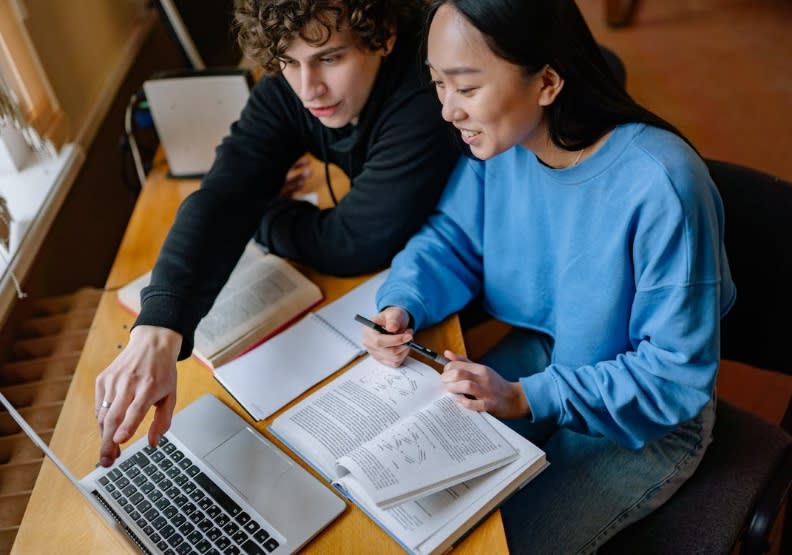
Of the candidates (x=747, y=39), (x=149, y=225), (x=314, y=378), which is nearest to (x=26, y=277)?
(x=149, y=225)

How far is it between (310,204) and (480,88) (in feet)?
1.80

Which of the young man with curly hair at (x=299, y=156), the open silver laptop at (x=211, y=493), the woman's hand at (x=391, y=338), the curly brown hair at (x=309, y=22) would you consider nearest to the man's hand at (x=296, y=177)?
the young man with curly hair at (x=299, y=156)

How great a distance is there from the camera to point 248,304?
4.07 ft

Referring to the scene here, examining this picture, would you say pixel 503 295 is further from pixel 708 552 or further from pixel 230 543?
pixel 230 543

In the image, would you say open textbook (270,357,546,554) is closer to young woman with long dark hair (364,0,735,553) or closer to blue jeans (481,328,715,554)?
young woman with long dark hair (364,0,735,553)

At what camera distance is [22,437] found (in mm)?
1190

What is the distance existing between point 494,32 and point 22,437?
100 cm

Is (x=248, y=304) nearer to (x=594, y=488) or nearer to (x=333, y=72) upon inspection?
(x=333, y=72)

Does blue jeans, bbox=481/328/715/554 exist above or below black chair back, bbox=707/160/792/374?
below

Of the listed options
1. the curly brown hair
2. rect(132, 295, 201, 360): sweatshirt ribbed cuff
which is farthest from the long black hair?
rect(132, 295, 201, 360): sweatshirt ribbed cuff

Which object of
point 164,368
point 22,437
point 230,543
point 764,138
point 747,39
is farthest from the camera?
point 747,39

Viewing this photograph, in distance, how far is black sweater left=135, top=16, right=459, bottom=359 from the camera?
1219 mm

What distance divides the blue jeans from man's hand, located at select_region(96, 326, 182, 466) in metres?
0.53

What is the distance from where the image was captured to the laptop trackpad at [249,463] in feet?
3.08
